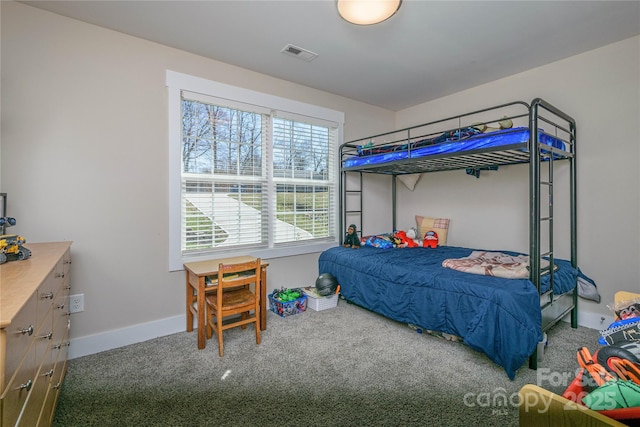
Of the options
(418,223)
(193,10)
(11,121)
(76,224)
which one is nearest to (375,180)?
(418,223)

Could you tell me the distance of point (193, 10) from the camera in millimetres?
2152

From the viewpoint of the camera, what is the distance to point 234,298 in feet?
8.23

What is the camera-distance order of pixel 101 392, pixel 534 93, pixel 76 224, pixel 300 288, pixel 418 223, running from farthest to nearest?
pixel 418 223
pixel 300 288
pixel 534 93
pixel 76 224
pixel 101 392

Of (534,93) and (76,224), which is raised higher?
(534,93)

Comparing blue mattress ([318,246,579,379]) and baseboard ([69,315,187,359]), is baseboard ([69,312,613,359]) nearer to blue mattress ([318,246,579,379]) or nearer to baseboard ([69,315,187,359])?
baseboard ([69,315,187,359])

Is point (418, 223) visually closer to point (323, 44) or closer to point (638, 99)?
point (638, 99)

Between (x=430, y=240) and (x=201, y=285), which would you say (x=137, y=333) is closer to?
(x=201, y=285)

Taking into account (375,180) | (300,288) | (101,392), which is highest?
(375,180)

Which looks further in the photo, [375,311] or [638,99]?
[375,311]

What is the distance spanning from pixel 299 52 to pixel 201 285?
2255 mm

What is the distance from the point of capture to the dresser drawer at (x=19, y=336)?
2.81ft

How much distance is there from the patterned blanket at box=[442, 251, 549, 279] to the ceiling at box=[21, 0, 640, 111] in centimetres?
192

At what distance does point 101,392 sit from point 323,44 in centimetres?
308

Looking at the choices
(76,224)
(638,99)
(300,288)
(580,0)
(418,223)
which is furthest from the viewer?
(418,223)
